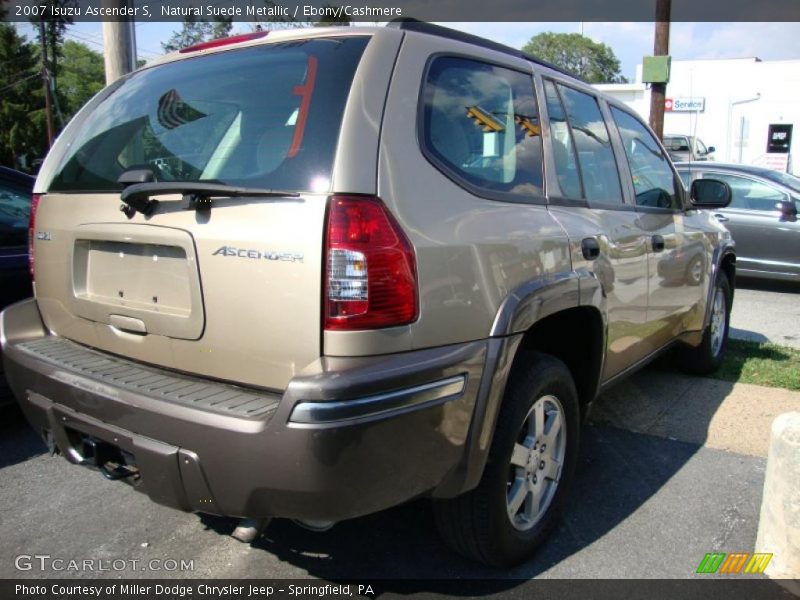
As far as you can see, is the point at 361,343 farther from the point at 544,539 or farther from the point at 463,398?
the point at 544,539

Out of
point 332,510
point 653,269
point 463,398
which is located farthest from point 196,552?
point 653,269

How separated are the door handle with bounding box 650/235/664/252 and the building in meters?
24.6

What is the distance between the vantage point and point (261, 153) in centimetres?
217

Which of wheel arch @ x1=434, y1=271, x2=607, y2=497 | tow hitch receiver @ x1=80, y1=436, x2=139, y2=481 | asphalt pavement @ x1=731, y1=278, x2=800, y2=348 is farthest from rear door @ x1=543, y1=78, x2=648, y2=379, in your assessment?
asphalt pavement @ x1=731, y1=278, x2=800, y2=348

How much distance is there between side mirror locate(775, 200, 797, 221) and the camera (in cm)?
859

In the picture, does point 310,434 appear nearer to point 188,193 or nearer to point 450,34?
point 188,193

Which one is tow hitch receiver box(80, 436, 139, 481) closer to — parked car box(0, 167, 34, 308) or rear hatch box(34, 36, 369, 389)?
rear hatch box(34, 36, 369, 389)

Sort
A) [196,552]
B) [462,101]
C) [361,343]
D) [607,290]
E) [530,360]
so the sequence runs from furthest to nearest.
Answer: [607,290]
[196,552]
[530,360]
[462,101]
[361,343]

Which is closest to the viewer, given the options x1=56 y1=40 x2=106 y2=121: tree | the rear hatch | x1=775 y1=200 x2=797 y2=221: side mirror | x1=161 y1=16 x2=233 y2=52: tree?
the rear hatch

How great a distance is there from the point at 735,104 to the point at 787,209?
22400 millimetres

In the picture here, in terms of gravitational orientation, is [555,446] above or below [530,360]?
below

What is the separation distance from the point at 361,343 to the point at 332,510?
495mm

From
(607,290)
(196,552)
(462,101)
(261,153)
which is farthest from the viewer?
(607,290)

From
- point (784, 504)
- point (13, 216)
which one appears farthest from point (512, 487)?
point (13, 216)
